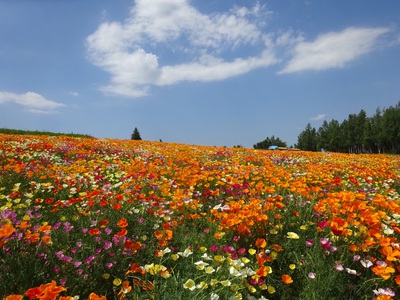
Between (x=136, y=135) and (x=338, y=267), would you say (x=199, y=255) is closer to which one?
(x=338, y=267)

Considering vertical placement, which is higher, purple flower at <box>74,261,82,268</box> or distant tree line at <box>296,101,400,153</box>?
distant tree line at <box>296,101,400,153</box>

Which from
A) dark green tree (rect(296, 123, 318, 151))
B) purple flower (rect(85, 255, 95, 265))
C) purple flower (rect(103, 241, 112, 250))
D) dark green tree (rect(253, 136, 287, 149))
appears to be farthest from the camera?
dark green tree (rect(253, 136, 287, 149))

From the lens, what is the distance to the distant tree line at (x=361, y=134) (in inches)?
2191

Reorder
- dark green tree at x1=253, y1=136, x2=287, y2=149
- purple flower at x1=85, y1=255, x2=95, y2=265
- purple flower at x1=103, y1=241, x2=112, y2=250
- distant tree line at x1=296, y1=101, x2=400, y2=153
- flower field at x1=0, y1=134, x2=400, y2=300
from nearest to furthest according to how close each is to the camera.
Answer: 1. flower field at x1=0, y1=134, x2=400, y2=300
2. purple flower at x1=85, y1=255, x2=95, y2=265
3. purple flower at x1=103, y1=241, x2=112, y2=250
4. distant tree line at x1=296, y1=101, x2=400, y2=153
5. dark green tree at x1=253, y1=136, x2=287, y2=149

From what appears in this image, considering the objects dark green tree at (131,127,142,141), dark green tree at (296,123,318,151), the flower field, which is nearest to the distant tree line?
dark green tree at (296,123,318,151)

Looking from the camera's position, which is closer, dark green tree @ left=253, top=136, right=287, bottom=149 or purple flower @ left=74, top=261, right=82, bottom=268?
purple flower @ left=74, top=261, right=82, bottom=268

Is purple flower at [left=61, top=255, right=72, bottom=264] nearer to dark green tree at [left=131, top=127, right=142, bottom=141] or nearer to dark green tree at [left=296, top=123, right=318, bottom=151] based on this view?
dark green tree at [left=131, top=127, right=142, bottom=141]

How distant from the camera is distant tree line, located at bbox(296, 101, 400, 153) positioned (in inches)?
2191

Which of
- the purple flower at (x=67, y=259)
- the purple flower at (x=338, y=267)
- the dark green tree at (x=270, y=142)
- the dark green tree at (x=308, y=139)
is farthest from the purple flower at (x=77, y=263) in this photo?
the dark green tree at (x=270, y=142)

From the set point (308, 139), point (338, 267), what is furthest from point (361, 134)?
point (338, 267)

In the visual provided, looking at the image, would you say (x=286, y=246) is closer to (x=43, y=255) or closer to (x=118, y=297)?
(x=118, y=297)

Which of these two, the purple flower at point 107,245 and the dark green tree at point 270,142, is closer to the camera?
the purple flower at point 107,245

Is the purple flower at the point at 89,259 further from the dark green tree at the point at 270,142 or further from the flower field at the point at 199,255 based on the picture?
the dark green tree at the point at 270,142

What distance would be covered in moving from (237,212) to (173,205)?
919mm
